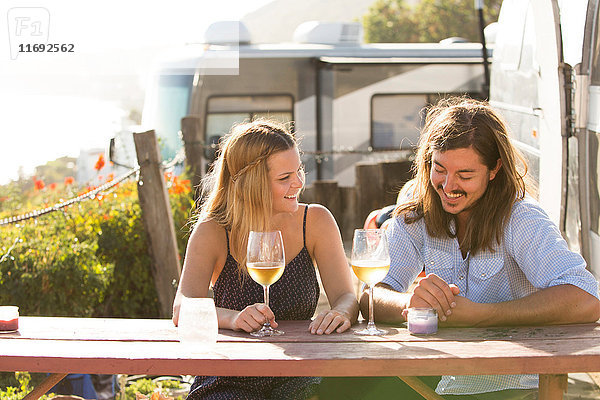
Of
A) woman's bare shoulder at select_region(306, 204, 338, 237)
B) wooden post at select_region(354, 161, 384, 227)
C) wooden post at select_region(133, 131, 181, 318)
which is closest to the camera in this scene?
woman's bare shoulder at select_region(306, 204, 338, 237)

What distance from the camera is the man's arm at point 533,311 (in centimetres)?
248

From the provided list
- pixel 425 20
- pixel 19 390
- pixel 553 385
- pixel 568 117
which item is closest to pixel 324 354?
pixel 553 385

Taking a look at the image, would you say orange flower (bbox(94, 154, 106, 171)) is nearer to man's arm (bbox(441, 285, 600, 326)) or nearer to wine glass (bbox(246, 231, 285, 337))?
wine glass (bbox(246, 231, 285, 337))

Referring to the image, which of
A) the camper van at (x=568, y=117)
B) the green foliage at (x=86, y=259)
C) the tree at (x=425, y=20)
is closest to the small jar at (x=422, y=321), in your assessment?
the green foliage at (x=86, y=259)

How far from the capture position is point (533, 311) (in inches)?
97.7

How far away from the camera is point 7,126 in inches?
707

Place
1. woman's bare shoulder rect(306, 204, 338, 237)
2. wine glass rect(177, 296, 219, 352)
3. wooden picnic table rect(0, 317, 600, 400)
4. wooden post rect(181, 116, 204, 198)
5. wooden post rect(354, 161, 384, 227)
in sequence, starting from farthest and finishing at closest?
wooden post rect(354, 161, 384, 227), wooden post rect(181, 116, 204, 198), woman's bare shoulder rect(306, 204, 338, 237), wine glass rect(177, 296, 219, 352), wooden picnic table rect(0, 317, 600, 400)

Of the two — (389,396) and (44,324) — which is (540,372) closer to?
(389,396)

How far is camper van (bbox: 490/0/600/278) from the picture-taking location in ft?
15.7

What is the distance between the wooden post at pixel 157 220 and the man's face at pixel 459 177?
8.52 ft

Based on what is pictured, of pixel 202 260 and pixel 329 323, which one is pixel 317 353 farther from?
pixel 202 260

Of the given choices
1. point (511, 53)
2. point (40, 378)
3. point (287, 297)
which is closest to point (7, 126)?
point (511, 53)

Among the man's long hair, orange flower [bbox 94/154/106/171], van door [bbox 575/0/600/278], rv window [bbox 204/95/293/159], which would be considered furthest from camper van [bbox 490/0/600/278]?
rv window [bbox 204/95/293/159]

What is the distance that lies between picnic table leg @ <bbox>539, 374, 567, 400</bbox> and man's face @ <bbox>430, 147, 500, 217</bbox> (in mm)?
766
